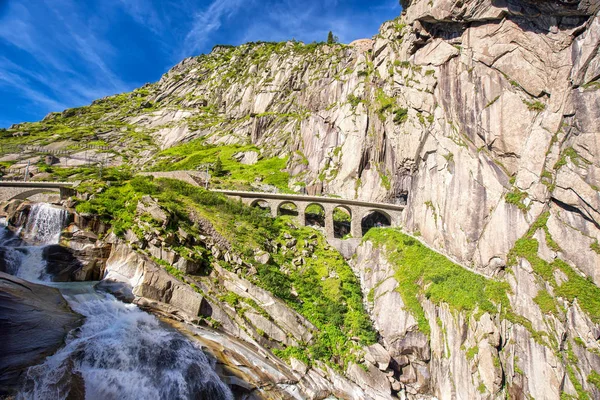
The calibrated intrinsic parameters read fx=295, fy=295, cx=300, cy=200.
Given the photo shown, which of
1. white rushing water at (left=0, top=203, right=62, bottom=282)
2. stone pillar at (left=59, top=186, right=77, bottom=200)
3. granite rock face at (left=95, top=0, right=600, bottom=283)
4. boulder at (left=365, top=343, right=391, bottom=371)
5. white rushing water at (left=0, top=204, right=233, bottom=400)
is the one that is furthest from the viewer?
stone pillar at (left=59, top=186, right=77, bottom=200)

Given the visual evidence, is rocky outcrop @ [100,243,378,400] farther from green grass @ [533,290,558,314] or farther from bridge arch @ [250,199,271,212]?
bridge arch @ [250,199,271,212]

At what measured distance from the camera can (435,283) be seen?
28.2 m

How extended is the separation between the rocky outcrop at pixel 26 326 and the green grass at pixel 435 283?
87.3 ft

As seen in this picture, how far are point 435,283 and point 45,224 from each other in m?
35.5

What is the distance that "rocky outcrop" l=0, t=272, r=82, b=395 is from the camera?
38.9 feet

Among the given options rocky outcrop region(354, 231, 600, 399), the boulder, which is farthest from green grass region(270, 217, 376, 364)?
rocky outcrop region(354, 231, 600, 399)

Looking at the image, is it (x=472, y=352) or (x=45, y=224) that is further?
(x=45, y=224)

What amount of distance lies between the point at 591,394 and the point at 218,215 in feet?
115

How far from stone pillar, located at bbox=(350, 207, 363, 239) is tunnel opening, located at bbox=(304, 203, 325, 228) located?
5.23 metres

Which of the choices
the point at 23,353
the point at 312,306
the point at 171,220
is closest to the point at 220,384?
the point at 23,353

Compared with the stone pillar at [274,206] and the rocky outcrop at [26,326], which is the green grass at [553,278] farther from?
the rocky outcrop at [26,326]

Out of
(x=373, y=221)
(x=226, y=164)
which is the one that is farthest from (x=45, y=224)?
(x=226, y=164)

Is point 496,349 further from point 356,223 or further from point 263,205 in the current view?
point 263,205

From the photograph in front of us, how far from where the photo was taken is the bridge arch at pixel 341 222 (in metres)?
46.8
